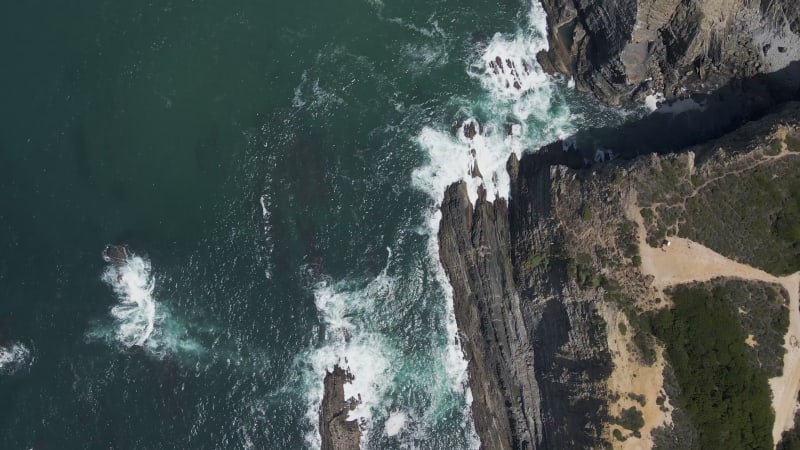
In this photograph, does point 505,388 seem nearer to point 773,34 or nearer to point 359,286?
point 359,286

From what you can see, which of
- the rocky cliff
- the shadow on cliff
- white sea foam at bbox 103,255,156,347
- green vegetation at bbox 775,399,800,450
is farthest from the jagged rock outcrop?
green vegetation at bbox 775,399,800,450

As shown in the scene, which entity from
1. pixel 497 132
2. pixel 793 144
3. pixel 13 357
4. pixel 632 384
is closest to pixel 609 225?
pixel 632 384

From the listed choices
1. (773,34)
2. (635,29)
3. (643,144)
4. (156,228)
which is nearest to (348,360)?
(156,228)

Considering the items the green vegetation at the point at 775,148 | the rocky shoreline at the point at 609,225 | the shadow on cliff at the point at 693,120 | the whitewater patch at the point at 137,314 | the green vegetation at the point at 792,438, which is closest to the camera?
the green vegetation at the point at 792,438

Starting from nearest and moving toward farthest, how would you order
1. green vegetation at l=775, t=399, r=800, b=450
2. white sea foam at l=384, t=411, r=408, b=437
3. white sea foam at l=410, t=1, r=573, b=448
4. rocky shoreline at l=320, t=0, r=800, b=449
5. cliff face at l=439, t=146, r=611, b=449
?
green vegetation at l=775, t=399, r=800, b=450, rocky shoreline at l=320, t=0, r=800, b=449, cliff face at l=439, t=146, r=611, b=449, white sea foam at l=384, t=411, r=408, b=437, white sea foam at l=410, t=1, r=573, b=448

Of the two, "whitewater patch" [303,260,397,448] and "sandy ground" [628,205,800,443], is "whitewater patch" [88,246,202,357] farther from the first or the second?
"sandy ground" [628,205,800,443]

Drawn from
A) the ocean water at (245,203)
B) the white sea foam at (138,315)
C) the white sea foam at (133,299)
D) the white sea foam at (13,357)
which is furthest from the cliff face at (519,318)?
the white sea foam at (13,357)

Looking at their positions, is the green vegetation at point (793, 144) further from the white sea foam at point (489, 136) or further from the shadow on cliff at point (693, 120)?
the white sea foam at point (489, 136)
